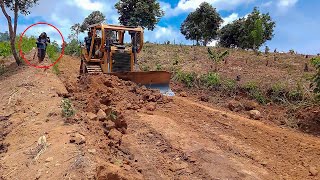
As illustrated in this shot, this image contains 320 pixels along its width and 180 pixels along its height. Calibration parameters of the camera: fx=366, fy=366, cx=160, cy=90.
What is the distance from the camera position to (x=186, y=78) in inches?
504

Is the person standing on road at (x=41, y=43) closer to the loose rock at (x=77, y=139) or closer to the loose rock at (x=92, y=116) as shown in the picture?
the loose rock at (x=92, y=116)

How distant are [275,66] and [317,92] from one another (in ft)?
16.0

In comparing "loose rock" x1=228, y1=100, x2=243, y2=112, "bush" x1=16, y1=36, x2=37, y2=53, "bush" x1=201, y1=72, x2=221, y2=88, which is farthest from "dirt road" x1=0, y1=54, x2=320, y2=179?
"bush" x1=16, y1=36, x2=37, y2=53

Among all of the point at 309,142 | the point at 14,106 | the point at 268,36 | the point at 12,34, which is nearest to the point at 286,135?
the point at 309,142

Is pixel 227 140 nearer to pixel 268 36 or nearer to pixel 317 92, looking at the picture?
pixel 317 92

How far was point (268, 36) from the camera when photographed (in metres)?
31.5

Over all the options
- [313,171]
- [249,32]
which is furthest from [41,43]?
[249,32]

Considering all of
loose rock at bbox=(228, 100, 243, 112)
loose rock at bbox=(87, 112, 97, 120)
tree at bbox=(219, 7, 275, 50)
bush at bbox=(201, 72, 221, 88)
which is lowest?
loose rock at bbox=(228, 100, 243, 112)

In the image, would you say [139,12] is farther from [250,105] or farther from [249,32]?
[250,105]

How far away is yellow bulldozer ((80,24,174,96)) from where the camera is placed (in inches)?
422

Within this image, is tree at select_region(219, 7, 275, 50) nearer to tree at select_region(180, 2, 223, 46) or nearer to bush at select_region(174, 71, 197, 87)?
tree at select_region(180, 2, 223, 46)

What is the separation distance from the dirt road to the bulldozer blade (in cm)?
178

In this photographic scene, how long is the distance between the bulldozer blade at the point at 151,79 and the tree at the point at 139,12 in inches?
711

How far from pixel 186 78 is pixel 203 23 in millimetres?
20526
